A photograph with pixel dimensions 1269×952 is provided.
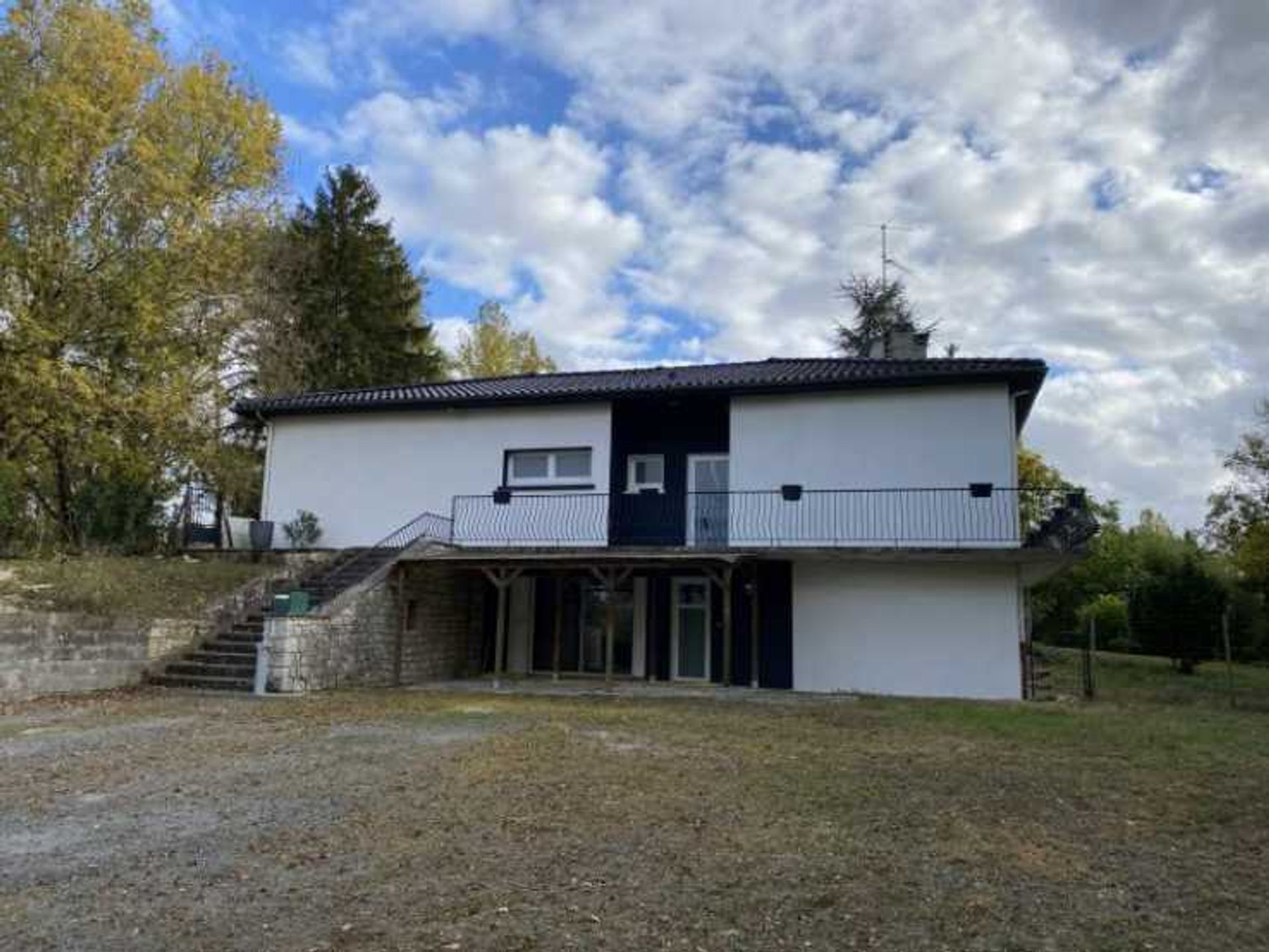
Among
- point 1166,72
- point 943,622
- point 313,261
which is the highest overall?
point 313,261

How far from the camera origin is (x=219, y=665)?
12.9m

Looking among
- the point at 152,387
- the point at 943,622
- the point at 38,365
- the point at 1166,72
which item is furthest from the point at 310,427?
the point at 1166,72

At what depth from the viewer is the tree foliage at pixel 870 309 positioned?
3303cm

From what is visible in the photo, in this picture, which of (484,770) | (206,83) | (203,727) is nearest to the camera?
(484,770)

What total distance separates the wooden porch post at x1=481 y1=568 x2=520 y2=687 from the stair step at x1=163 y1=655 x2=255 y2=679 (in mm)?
3535

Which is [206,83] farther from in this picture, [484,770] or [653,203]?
[484,770]

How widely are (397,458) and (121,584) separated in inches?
209

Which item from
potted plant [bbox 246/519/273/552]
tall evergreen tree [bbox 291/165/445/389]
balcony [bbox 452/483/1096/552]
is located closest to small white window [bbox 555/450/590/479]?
balcony [bbox 452/483/1096/552]

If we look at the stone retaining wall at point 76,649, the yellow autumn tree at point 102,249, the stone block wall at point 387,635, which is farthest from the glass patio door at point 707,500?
the yellow autumn tree at point 102,249

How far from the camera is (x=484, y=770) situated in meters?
7.14

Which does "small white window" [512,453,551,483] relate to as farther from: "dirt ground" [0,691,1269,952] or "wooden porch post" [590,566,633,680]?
"dirt ground" [0,691,1269,952]

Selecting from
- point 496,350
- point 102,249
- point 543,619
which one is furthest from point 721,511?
point 496,350

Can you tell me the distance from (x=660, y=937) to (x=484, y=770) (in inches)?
143

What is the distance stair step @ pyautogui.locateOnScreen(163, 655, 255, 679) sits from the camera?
1269 centimetres
